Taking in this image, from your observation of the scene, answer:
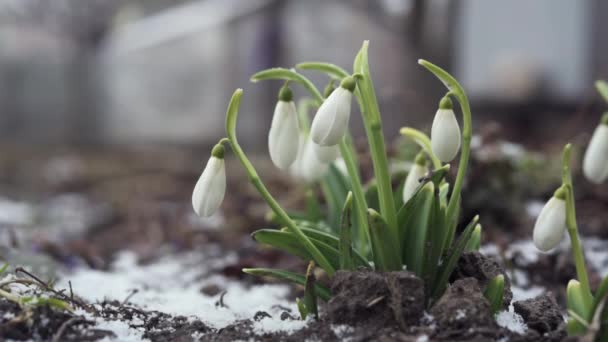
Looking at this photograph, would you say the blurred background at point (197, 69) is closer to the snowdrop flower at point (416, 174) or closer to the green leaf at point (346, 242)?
the snowdrop flower at point (416, 174)

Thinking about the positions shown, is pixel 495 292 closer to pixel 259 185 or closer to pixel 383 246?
pixel 383 246

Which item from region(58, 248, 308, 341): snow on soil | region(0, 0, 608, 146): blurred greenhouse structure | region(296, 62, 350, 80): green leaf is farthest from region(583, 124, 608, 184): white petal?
region(0, 0, 608, 146): blurred greenhouse structure

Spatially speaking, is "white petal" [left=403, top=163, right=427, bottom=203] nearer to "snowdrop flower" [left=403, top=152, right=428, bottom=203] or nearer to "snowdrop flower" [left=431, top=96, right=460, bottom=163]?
"snowdrop flower" [left=403, top=152, right=428, bottom=203]

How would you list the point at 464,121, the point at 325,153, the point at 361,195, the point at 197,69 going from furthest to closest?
the point at 197,69 < the point at 325,153 < the point at 361,195 < the point at 464,121

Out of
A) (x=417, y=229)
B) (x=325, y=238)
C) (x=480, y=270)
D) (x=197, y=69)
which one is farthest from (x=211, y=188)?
(x=197, y=69)

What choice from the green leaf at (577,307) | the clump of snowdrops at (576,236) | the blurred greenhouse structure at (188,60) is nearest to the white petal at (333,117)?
the clump of snowdrops at (576,236)

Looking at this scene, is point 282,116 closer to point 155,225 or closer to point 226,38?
point 155,225

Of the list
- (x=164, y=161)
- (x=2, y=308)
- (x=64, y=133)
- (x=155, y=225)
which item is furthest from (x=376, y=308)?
(x=64, y=133)
